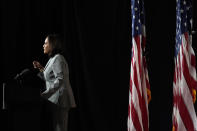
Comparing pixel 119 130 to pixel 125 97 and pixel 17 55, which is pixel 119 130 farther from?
pixel 17 55

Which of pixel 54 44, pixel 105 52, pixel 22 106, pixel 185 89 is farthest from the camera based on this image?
pixel 105 52

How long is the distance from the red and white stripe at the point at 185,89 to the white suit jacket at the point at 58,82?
1.07 m

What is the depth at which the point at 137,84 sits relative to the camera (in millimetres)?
3467

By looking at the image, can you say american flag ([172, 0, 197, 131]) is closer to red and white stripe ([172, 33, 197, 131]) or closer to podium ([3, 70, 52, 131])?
red and white stripe ([172, 33, 197, 131])

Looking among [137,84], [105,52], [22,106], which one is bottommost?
[22,106]

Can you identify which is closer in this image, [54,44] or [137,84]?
[137,84]

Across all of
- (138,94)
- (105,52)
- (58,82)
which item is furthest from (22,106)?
(105,52)

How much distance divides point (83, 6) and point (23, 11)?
0.85 meters

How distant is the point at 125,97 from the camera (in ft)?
16.4

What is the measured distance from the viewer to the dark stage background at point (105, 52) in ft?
16.1

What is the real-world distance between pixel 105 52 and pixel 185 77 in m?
1.77

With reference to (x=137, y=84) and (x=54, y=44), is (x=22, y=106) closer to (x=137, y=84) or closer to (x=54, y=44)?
(x=54, y=44)

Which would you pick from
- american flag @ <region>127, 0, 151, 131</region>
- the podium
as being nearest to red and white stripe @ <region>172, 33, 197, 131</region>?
american flag @ <region>127, 0, 151, 131</region>

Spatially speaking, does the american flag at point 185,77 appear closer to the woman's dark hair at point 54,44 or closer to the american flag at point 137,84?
the american flag at point 137,84
